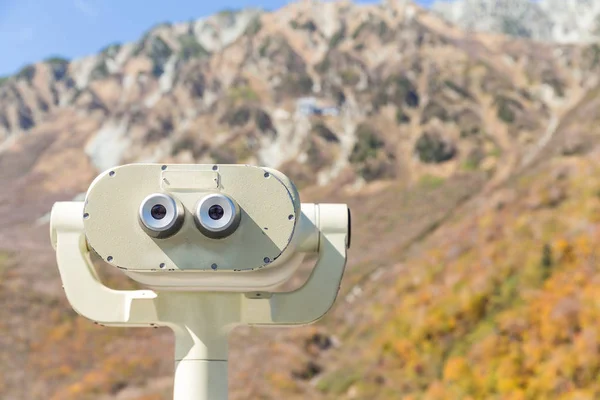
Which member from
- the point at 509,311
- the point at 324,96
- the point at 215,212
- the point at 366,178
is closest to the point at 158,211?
the point at 215,212

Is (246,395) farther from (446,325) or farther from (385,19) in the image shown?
(385,19)

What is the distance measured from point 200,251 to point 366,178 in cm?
5106

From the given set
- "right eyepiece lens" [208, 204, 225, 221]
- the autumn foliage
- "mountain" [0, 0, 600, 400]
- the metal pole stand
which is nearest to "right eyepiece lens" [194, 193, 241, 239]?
"right eyepiece lens" [208, 204, 225, 221]

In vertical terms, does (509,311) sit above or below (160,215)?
above

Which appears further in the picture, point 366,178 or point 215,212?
point 366,178

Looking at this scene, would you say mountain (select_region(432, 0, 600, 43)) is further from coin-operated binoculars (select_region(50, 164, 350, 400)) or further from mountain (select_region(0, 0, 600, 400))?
coin-operated binoculars (select_region(50, 164, 350, 400))

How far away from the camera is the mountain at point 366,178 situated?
15539 mm

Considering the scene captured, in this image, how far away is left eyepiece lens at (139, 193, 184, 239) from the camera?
6.82 ft

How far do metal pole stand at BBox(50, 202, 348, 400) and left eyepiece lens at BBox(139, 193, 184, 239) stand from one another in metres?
0.34

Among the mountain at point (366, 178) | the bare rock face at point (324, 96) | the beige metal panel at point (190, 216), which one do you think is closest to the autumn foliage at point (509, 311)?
the mountain at point (366, 178)

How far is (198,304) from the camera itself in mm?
2346

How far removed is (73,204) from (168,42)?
102 meters

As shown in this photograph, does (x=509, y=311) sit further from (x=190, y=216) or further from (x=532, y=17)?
(x=532, y=17)

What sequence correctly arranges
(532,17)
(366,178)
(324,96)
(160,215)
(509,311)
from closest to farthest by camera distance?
(160,215), (509,311), (366,178), (324,96), (532,17)
